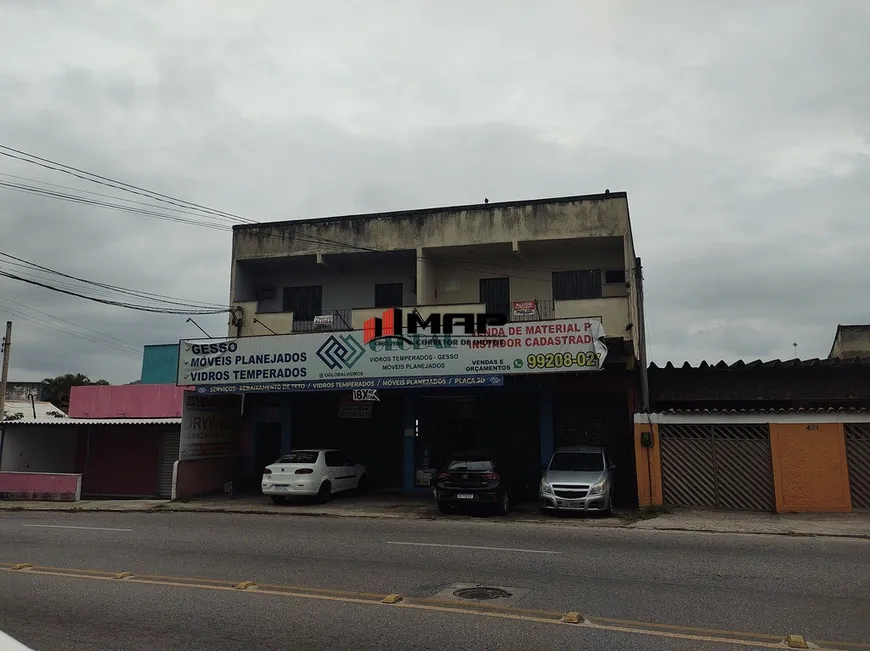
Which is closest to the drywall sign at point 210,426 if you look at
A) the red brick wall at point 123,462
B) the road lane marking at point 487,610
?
the red brick wall at point 123,462

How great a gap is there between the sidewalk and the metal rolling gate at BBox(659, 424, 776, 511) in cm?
62

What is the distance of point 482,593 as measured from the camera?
827cm

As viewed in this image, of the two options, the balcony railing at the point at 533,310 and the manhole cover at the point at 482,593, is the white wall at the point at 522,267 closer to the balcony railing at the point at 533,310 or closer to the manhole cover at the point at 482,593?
the balcony railing at the point at 533,310

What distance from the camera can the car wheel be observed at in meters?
19.8

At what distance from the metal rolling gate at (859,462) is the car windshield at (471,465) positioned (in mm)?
9244

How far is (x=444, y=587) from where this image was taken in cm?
861

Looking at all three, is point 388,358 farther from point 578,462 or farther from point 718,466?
point 718,466

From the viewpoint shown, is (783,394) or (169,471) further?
(169,471)

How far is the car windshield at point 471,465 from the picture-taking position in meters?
17.2

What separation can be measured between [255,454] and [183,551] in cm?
1321

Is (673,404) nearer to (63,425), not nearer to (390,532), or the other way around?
(390,532)

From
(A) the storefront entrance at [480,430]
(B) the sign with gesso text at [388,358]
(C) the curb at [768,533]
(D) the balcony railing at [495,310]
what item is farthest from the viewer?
(A) the storefront entrance at [480,430]

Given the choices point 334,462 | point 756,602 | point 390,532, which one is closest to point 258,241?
point 334,462

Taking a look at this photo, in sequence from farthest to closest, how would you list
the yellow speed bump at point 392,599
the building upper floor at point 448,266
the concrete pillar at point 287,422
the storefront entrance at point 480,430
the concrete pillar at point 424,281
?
1. the concrete pillar at point 287,422
2. the concrete pillar at point 424,281
3. the storefront entrance at point 480,430
4. the building upper floor at point 448,266
5. the yellow speed bump at point 392,599
